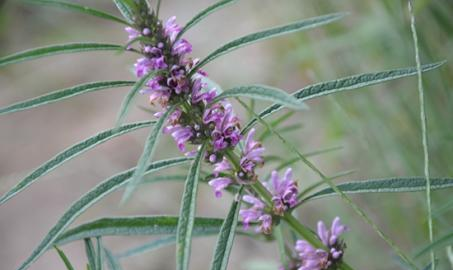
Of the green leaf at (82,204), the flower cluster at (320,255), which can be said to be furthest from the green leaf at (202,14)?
the flower cluster at (320,255)

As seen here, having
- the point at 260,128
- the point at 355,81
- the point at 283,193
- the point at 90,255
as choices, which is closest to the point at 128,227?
the point at 90,255

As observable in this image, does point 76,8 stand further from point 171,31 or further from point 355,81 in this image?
point 355,81

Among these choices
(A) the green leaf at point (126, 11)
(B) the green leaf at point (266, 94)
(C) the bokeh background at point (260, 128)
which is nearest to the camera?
(B) the green leaf at point (266, 94)

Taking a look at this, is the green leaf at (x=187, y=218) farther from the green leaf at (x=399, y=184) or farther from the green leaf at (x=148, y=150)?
the green leaf at (x=399, y=184)

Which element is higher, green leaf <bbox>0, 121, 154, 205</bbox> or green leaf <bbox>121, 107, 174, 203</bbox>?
green leaf <bbox>0, 121, 154, 205</bbox>

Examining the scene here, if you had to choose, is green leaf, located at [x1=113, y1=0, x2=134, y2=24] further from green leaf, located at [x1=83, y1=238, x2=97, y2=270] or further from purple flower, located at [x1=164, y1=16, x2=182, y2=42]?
green leaf, located at [x1=83, y1=238, x2=97, y2=270]

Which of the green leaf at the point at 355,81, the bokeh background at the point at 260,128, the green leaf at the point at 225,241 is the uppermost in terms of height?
the bokeh background at the point at 260,128

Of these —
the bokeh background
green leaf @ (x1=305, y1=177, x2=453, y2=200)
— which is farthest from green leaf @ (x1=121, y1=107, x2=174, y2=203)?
the bokeh background
